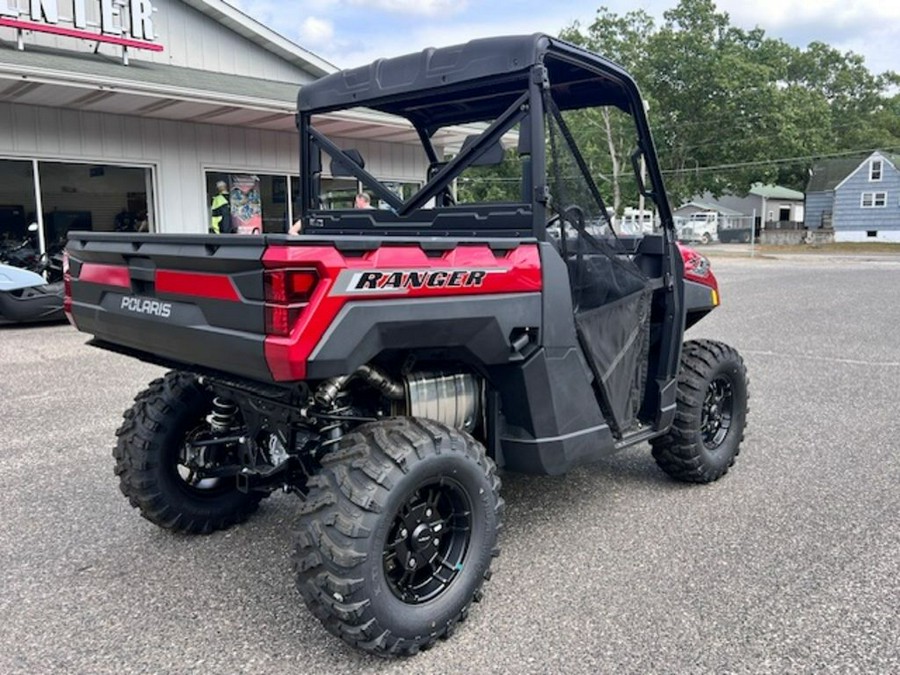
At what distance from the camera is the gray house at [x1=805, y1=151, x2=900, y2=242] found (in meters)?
49.1

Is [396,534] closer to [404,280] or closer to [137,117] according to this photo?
[404,280]

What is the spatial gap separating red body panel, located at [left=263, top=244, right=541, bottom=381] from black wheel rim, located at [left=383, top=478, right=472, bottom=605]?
70cm

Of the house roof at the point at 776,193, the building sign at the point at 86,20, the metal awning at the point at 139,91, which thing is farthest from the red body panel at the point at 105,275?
the house roof at the point at 776,193

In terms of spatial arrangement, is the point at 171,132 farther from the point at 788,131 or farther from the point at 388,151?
the point at 788,131

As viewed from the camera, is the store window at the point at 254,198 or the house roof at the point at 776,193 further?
the house roof at the point at 776,193

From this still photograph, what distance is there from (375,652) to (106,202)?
12.3 meters

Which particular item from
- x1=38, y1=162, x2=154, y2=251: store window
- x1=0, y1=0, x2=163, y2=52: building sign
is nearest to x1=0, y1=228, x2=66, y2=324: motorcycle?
x1=38, y1=162, x2=154, y2=251: store window

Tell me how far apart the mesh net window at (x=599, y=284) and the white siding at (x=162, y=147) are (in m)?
9.01

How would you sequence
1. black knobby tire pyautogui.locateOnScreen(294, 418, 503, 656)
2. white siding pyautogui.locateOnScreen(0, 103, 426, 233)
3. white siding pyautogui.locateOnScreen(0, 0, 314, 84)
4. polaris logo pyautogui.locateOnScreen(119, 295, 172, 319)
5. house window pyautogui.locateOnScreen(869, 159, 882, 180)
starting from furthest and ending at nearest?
house window pyautogui.locateOnScreen(869, 159, 882, 180)
white siding pyautogui.locateOnScreen(0, 0, 314, 84)
white siding pyautogui.locateOnScreen(0, 103, 426, 233)
polaris logo pyautogui.locateOnScreen(119, 295, 172, 319)
black knobby tire pyautogui.locateOnScreen(294, 418, 503, 656)

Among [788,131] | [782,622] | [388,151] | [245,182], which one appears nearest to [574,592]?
[782,622]

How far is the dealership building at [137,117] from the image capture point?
37.4 ft

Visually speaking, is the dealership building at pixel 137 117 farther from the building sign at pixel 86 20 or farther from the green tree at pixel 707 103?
the green tree at pixel 707 103

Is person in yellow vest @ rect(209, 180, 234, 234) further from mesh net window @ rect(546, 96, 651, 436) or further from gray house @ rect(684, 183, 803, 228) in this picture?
gray house @ rect(684, 183, 803, 228)

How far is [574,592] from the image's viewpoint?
312 centimetres
